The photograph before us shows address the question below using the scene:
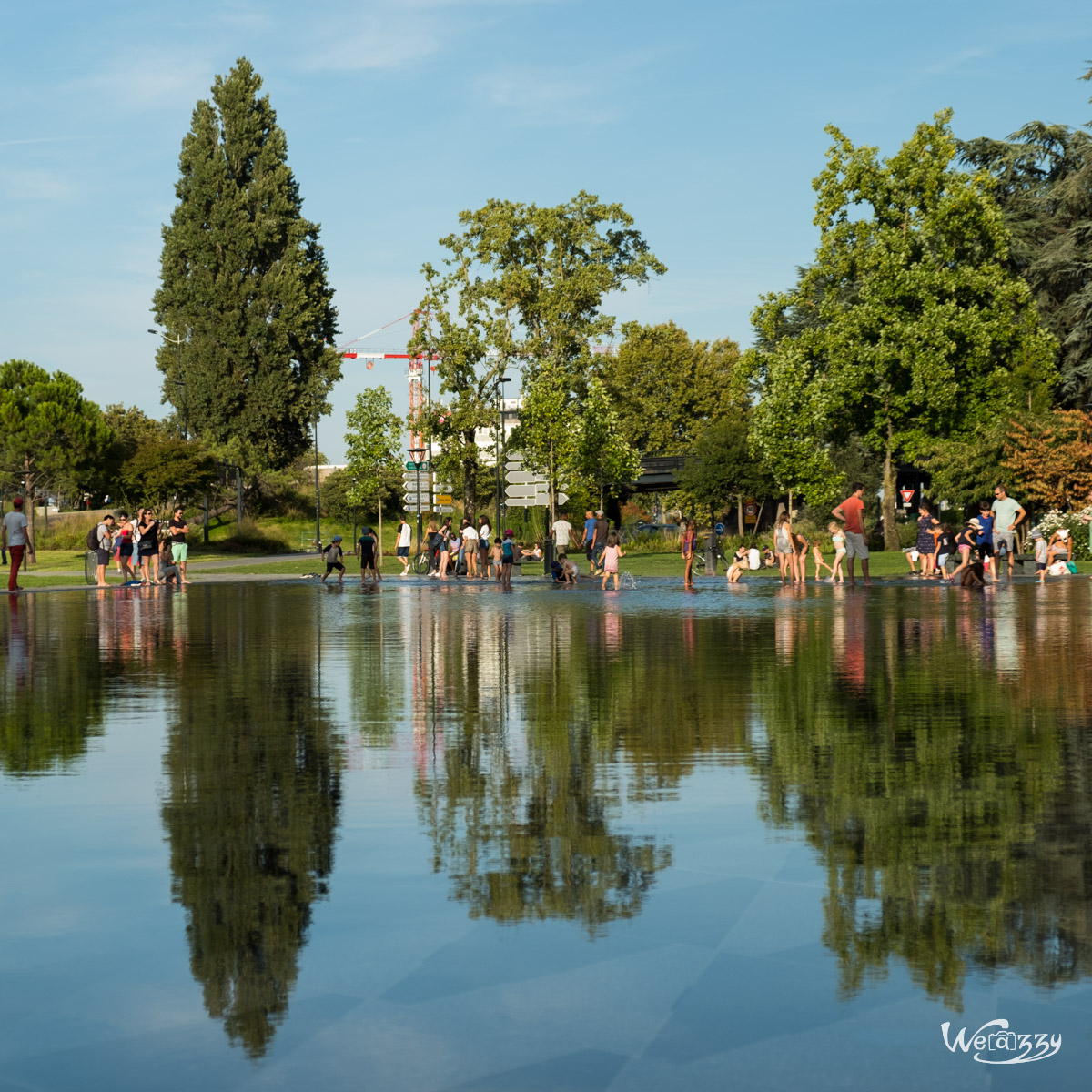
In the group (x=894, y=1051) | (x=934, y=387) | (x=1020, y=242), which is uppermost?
(x=1020, y=242)

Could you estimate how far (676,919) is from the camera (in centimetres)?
473

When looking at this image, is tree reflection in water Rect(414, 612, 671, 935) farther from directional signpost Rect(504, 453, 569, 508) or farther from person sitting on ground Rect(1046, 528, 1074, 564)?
directional signpost Rect(504, 453, 569, 508)

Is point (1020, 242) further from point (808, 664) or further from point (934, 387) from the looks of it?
point (808, 664)

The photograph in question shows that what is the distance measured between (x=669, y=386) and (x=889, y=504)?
39.5 m

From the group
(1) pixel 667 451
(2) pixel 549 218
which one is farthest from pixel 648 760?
(1) pixel 667 451

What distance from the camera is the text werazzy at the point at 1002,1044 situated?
11.6 feet

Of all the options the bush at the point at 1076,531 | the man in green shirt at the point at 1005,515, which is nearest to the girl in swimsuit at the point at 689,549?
the man in green shirt at the point at 1005,515

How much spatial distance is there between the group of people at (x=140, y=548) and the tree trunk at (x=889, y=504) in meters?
28.7

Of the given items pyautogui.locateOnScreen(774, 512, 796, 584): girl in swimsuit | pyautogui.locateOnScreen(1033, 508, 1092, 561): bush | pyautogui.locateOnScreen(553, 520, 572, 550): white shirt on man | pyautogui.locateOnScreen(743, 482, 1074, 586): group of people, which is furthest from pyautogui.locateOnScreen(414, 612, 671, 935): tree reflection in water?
pyautogui.locateOnScreen(1033, 508, 1092, 561): bush

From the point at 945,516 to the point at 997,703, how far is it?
59.1 metres

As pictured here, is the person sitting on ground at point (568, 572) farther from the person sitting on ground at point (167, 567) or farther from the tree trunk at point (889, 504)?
the tree trunk at point (889, 504)

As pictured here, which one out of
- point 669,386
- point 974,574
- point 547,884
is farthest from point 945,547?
point 669,386

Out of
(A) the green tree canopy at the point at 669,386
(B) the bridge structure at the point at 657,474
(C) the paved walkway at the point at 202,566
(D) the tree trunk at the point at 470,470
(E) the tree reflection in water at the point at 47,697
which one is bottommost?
(E) the tree reflection in water at the point at 47,697

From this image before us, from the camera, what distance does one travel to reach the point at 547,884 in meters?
5.23
